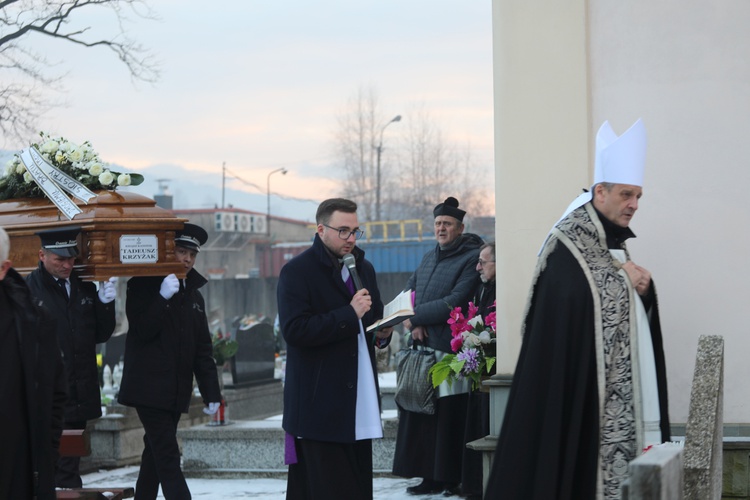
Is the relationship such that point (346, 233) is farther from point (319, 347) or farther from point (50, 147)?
point (50, 147)

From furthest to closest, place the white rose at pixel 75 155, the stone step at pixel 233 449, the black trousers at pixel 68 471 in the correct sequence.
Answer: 1. the stone step at pixel 233 449
2. the white rose at pixel 75 155
3. the black trousers at pixel 68 471

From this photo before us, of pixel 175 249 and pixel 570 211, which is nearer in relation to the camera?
pixel 570 211

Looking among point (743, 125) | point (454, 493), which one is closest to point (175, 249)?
point (454, 493)

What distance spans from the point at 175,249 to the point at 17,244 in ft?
3.80

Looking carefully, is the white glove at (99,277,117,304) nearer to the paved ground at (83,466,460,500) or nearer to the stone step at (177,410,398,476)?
the paved ground at (83,466,460,500)

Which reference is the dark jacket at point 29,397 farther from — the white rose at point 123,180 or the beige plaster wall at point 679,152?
the white rose at point 123,180

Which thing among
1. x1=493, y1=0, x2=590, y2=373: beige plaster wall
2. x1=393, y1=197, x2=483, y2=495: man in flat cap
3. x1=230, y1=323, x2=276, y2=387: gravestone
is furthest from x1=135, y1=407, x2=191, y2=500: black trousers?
x1=230, y1=323, x2=276, y2=387: gravestone

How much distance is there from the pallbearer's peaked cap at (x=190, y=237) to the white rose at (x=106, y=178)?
2.03 ft

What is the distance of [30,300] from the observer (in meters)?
4.61

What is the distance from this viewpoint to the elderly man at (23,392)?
446 cm

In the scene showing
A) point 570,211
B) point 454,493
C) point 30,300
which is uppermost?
point 570,211

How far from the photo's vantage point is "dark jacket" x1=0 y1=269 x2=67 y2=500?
4480mm

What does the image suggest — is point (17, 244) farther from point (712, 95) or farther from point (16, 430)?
point (712, 95)

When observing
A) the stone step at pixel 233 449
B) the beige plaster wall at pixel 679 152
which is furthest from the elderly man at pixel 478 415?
the stone step at pixel 233 449
